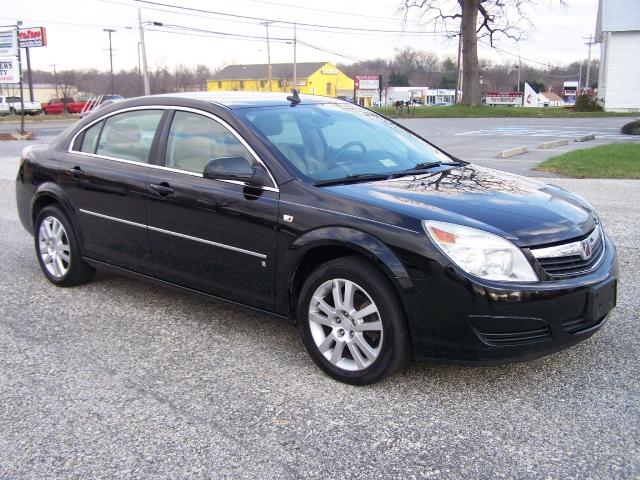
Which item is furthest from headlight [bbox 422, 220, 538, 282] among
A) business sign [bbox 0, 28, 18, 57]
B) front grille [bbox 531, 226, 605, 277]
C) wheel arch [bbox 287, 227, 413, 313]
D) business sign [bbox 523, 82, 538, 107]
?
business sign [bbox 523, 82, 538, 107]

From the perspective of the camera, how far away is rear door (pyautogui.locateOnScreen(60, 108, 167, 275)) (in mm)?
→ 4641

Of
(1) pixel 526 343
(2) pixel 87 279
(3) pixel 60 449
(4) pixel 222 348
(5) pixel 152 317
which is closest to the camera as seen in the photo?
(3) pixel 60 449

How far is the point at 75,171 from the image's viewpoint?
5145 mm

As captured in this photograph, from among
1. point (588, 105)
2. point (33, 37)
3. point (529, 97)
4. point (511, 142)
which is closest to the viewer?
point (511, 142)

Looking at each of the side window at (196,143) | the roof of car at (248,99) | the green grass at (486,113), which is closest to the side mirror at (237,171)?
the side window at (196,143)

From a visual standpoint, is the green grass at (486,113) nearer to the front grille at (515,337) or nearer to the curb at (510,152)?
the curb at (510,152)

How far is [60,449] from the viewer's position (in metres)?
3.00

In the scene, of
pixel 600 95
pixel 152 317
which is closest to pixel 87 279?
pixel 152 317

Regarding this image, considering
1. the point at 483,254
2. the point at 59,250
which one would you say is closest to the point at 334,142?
the point at 483,254

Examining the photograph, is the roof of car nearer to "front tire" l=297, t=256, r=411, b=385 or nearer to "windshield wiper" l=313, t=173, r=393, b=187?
"windshield wiper" l=313, t=173, r=393, b=187

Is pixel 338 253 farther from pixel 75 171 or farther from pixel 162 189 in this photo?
pixel 75 171

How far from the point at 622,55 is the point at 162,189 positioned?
42.6 metres

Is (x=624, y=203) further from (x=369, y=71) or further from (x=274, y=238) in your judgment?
(x=369, y=71)

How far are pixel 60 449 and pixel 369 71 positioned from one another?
11185 cm
